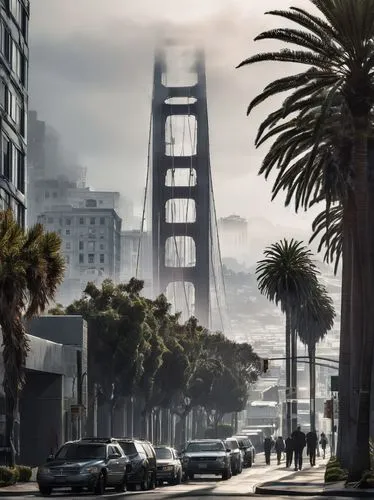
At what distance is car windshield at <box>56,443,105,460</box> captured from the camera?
158 ft

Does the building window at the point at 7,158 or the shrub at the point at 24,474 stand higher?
the building window at the point at 7,158

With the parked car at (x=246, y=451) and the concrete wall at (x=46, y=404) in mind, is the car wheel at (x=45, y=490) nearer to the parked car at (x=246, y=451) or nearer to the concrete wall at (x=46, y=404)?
the concrete wall at (x=46, y=404)

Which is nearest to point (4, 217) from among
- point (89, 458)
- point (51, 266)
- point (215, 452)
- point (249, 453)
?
point (51, 266)

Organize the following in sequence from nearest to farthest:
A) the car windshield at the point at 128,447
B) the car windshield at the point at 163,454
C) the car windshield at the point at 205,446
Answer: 1. the car windshield at the point at 128,447
2. the car windshield at the point at 163,454
3. the car windshield at the point at 205,446

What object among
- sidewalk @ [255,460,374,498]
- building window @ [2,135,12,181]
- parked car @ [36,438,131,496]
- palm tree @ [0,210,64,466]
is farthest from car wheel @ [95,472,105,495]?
building window @ [2,135,12,181]

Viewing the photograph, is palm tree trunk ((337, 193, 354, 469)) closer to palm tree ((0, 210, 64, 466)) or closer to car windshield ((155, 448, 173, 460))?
car windshield ((155, 448, 173, 460))

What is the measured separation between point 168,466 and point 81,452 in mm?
14067

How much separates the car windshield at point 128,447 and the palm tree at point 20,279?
18.6ft

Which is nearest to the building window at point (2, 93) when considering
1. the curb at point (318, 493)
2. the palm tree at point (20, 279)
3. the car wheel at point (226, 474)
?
the car wheel at point (226, 474)

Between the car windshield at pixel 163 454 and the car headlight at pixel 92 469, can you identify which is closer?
the car headlight at pixel 92 469

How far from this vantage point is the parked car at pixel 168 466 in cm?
6172

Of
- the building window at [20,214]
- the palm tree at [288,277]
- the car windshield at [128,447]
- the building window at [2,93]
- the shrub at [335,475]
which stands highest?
the building window at [2,93]

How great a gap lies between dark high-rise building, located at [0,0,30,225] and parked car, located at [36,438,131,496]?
148 ft

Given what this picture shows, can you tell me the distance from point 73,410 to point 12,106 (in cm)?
2831
